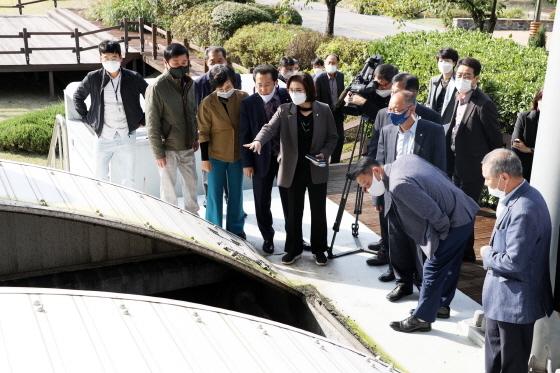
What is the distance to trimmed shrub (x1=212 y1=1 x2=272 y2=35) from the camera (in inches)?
840

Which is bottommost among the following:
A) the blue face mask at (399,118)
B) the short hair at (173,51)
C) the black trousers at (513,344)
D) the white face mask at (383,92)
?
the black trousers at (513,344)

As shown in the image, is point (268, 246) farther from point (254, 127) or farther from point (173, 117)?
point (173, 117)

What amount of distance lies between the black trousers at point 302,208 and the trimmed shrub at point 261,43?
12.0 metres

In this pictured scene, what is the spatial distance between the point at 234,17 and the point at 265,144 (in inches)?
646

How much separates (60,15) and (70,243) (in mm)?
24258

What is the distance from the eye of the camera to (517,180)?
12.2ft

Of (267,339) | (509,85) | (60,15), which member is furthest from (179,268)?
(60,15)

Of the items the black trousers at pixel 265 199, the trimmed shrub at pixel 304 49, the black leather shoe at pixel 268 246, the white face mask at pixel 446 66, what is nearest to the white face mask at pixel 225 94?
the black trousers at pixel 265 199

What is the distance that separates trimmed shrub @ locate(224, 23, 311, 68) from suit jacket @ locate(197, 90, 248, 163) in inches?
459

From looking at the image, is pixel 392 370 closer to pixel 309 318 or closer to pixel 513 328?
pixel 513 328

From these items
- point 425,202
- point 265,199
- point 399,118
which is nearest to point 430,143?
point 399,118

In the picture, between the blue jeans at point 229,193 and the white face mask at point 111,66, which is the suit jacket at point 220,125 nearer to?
the blue jeans at point 229,193

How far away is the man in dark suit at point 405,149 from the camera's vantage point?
16.5ft

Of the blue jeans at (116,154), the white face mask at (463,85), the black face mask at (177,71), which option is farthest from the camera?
the blue jeans at (116,154)
